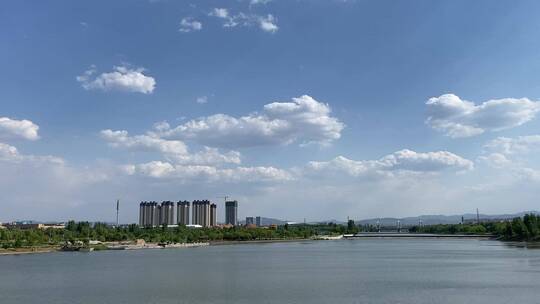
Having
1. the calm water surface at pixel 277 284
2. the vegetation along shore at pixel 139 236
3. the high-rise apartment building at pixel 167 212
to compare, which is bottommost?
the calm water surface at pixel 277 284

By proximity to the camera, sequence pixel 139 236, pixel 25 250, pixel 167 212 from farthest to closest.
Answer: pixel 167 212 → pixel 139 236 → pixel 25 250

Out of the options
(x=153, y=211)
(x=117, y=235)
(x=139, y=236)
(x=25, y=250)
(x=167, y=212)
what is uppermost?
(x=153, y=211)

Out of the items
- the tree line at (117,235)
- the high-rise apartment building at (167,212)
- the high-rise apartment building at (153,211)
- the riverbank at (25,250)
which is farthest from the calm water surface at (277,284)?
the high-rise apartment building at (153,211)

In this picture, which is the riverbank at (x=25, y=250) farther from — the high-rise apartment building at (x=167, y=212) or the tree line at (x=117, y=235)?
the high-rise apartment building at (x=167, y=212)

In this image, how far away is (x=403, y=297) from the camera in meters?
27.0

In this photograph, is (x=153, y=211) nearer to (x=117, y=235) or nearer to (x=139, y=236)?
(x=139, y=236)

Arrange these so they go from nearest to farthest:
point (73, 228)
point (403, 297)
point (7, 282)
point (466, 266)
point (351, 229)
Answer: point (403, 297), point (7, 282), point (466, 266), point (73, 228), point (351, 229)

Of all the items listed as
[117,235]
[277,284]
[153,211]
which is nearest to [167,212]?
A: [153,211]

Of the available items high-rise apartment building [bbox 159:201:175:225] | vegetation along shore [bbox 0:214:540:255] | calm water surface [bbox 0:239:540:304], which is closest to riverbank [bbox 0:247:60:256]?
vegetation along shore [bbox 0:214:540:255]

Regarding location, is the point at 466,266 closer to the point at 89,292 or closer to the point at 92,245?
the point at 89,292

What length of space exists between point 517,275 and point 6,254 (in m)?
58.9

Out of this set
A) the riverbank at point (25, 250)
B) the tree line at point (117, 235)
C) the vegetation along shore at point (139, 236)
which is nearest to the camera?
the riverbank at point (25, 250)

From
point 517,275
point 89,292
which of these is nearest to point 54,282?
point 89,292

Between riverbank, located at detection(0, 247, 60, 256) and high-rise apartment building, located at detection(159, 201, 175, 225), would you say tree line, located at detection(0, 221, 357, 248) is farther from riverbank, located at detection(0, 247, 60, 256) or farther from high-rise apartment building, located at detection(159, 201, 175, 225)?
high-rise apartment building, located at detection(159, 201, 175, 225)
